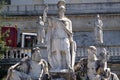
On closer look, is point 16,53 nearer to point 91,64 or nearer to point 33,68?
point 33,68

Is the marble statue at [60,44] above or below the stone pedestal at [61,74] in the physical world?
above

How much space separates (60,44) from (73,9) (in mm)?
19503

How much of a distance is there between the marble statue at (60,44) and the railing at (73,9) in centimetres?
1836

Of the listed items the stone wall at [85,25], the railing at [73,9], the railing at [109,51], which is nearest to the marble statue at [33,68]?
the railing at [109,51]

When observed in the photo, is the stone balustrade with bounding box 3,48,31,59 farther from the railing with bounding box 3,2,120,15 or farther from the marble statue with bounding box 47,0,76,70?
the marble statue with bounding box 47,0,76,70

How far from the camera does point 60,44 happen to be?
17.2 meters

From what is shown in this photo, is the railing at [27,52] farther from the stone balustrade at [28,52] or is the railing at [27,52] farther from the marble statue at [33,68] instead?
the marble statue at [33,68]

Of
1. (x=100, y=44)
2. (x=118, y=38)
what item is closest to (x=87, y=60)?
(x=100, y=44)

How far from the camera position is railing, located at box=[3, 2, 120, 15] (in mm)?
36062

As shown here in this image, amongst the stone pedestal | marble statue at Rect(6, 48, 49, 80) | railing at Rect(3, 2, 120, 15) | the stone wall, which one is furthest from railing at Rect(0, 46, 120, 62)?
the stone pedestal

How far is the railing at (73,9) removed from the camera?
36.1 m

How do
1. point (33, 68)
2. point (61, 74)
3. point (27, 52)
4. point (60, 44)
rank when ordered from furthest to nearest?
1. point (27, 52)
2. point (33, 68)
3. point (60, 44)
4. point (61, 74)

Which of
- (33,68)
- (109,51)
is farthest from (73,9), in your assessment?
(33,68)

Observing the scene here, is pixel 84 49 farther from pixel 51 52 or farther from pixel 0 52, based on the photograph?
pixel 51 52
